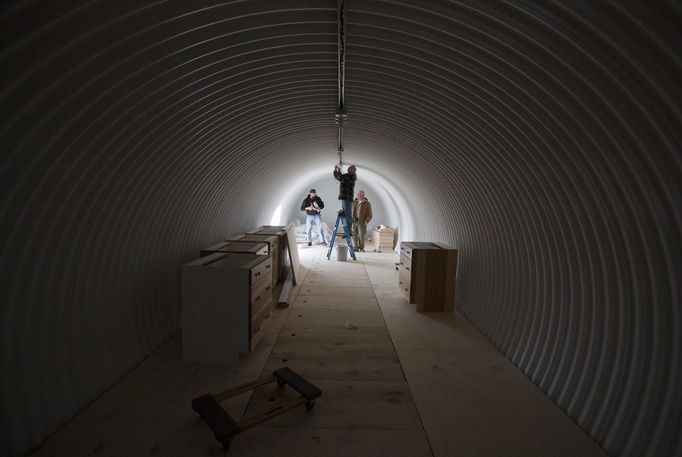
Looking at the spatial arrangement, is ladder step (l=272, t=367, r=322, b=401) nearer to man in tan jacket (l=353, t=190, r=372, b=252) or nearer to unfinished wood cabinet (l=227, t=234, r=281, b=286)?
unfinished wood cabinet (l=227, t=234, r=281, b=286)

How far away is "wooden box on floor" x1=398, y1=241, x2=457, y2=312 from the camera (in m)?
7.12

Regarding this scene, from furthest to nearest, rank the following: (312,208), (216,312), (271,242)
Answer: (312,208)
(271,242)
(216,312)

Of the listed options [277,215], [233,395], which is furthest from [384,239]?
[233,395]

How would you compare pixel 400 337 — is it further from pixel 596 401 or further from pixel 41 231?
pixel 41 231

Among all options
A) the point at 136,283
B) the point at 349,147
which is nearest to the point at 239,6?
the point at 136,283

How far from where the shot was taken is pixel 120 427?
3.50 meters

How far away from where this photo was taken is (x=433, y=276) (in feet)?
23.7

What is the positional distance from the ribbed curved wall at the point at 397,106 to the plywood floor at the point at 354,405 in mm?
304

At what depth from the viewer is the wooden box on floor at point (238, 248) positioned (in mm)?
6332

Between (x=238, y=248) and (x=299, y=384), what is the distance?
3293mm

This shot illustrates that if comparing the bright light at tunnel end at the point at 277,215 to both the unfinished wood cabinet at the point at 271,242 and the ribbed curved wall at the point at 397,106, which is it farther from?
the ribbed curved wall at the point at 397,106

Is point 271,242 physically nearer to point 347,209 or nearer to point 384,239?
point 347,209

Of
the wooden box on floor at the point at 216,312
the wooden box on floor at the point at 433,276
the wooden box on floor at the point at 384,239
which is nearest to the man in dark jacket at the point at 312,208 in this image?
the wooden box on floor at the point at 384,239

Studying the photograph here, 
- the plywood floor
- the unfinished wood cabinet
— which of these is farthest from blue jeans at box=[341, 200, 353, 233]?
the plywood floor
